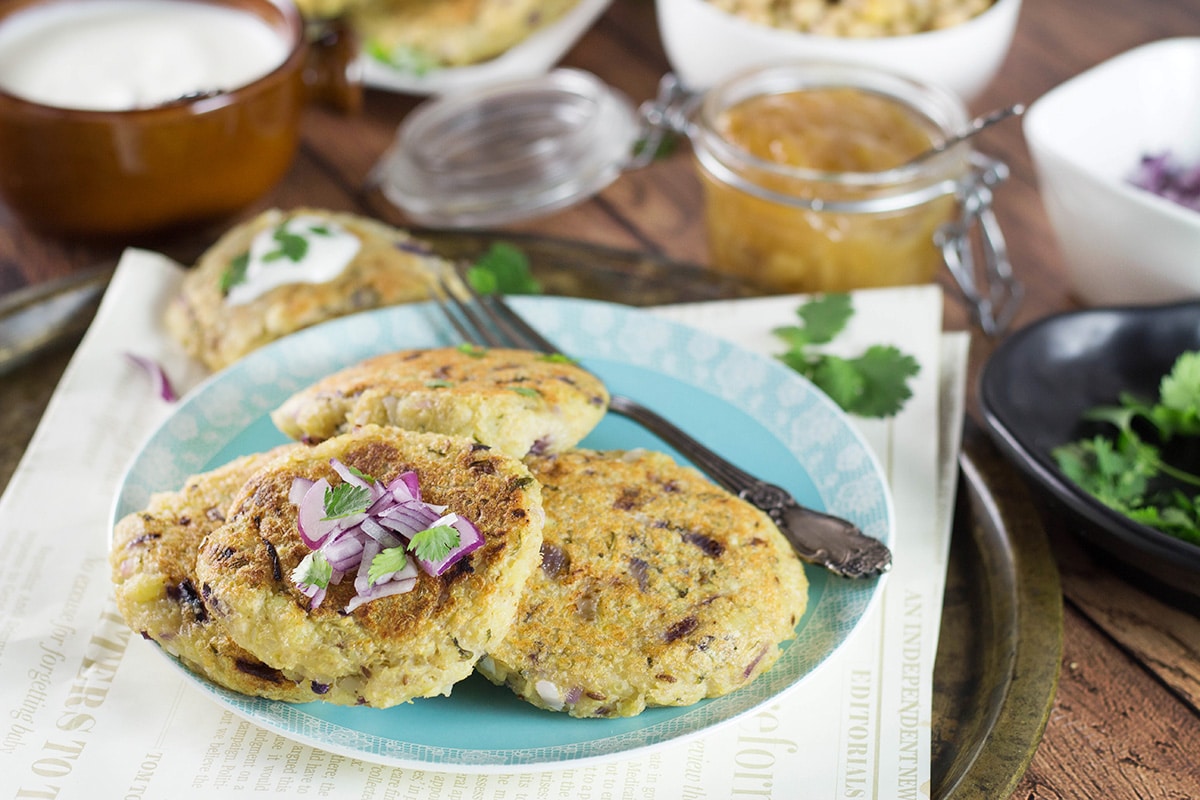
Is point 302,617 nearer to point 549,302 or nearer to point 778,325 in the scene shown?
point 549,302

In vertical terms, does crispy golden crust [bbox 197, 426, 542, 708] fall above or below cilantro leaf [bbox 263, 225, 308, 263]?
above

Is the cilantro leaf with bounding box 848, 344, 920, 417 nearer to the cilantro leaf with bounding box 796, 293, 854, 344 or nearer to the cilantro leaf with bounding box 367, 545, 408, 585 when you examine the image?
the cilantro leaf with bounding box 796, 293, 854, 344

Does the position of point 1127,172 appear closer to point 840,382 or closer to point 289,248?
point 840,382

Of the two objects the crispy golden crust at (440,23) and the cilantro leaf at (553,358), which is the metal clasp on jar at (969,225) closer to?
the crispy golden crust at (440,23)

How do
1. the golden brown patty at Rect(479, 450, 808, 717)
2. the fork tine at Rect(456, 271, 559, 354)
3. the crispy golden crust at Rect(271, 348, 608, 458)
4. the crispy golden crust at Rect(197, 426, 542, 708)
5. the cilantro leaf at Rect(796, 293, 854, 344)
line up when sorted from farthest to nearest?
the cilantro leaf at Rect(796, 293, 854, 344) < the fork tine at Rect(456, 271, 559, 354) < the crispy golden crust at Rect(271, 348, 608, 458) < the golden brown patty at Rect(479, 450, 808, 717) < the crispy golden crust at Rect(197, 426, 542, 708)

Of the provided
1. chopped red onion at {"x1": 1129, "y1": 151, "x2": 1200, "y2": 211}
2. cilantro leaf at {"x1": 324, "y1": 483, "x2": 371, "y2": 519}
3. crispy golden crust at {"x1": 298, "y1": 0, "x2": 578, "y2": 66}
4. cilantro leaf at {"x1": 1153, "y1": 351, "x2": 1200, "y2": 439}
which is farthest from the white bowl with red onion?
cilantro leaf at {"x1": 324, "y1": 483, "x2": 371, "y2": 519}

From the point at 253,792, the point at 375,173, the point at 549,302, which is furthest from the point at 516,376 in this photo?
the point at 375,173

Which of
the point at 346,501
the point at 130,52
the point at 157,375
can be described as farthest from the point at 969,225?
the point at 130,52
